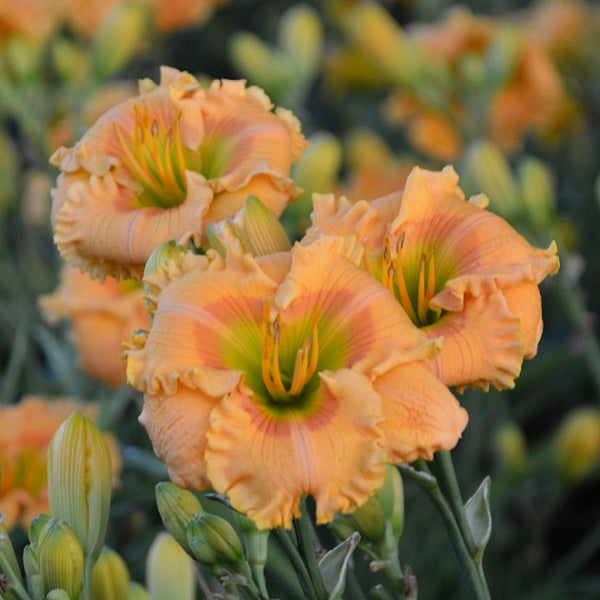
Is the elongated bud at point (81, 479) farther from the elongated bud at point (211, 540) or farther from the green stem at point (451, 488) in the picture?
the green stem at point (451, 488)

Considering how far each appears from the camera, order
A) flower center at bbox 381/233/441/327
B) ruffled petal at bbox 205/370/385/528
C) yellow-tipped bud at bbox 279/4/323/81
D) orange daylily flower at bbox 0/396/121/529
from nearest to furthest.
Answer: ruffled petal at bbox 205/370/385/528, flower center at bbox 381/233/441/327, orange daylily flower at bbox 0/396/121/529, yellow-tipped bud at bbox 279/4/323/81

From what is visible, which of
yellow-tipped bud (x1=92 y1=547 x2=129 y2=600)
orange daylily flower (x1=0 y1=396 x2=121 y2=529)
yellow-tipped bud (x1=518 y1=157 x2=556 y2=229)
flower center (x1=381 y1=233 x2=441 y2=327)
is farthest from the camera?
yellow-tipped bud (x1=518 y1=157 x2=556 y2=229)

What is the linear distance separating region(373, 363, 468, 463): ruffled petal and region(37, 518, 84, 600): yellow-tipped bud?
226mm

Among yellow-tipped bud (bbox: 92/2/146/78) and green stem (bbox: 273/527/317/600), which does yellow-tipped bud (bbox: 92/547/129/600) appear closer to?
green stem (bbox: 273/527/317/600)

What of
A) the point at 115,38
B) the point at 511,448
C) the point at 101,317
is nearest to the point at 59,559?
the point at 101,317

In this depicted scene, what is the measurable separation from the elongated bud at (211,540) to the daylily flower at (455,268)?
6.5 inches

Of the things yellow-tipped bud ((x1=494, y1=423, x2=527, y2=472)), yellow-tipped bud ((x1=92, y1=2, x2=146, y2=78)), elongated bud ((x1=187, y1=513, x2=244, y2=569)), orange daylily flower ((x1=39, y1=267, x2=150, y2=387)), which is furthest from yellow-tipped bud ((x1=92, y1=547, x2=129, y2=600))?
yellow-tipped bud ((x1=92, y1=2, x2=146, y2=78))

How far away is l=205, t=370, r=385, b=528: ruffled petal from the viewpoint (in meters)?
0.52

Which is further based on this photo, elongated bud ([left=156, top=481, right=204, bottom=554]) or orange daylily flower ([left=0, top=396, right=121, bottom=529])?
orange daylily flower ([left=0, top=396, right=121, bottom=529])

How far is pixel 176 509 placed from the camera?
655 mm

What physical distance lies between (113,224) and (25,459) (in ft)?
1.08

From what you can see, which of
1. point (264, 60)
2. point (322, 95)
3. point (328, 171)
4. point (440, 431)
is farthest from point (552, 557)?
point (322, 95)

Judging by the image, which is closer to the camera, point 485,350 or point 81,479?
point 485,350

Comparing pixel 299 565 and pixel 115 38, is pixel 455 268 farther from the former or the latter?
pixel 115 38
